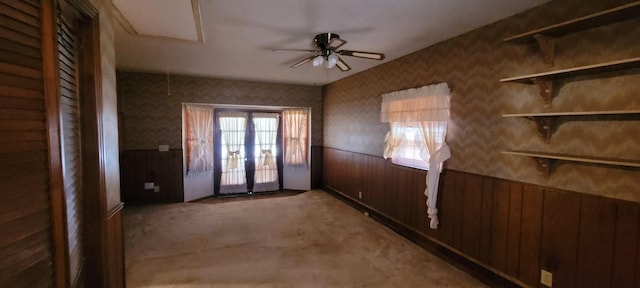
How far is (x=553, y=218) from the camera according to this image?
6.87ft

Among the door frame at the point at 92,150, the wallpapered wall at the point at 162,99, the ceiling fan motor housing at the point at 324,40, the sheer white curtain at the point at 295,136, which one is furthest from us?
the sheer white curtain at the point at 295,136

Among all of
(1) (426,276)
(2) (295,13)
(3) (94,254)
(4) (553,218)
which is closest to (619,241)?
Result: (4) (553,218)

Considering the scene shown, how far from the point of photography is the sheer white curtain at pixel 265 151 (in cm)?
590

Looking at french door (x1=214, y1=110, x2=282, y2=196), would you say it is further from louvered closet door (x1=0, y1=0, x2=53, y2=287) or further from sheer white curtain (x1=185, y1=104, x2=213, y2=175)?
louvered closet door (x1=0, y1=0, x2=53, y2=287)

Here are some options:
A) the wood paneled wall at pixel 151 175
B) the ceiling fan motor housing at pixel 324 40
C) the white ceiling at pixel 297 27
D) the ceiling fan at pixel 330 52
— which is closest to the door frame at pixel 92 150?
the white ceiling at pixel 297 27

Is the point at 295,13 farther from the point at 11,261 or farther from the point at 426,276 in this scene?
the point at 426,276

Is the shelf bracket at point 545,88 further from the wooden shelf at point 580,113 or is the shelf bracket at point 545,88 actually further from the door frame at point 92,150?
the door frame at point 92,150

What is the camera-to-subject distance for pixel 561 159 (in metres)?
1.96

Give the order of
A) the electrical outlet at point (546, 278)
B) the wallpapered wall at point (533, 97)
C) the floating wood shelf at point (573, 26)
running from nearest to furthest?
1. the floating wood shelf at point (573, 26)
2. the wallpapered wall at point (533, 97)
3. the electrical outlet at point (546, 278)

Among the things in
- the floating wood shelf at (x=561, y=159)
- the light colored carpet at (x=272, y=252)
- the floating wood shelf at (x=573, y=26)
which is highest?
the floating wood shelf at (x=573, y=26)

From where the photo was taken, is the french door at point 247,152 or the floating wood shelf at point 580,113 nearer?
the floating wood shelf at point 580,113

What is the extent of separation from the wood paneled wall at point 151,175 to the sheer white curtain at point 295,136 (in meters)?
2.12

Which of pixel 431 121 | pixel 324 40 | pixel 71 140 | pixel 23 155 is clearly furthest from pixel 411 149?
pixel 23 155

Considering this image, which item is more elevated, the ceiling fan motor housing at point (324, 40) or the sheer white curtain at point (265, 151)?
the ceiling fan motor housing at point (324, 40)
